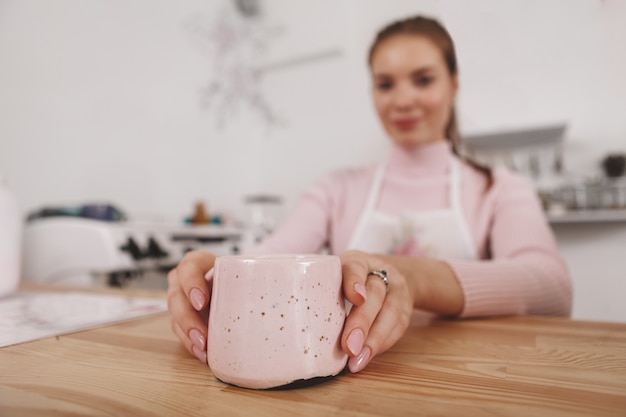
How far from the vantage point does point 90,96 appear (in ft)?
4.85

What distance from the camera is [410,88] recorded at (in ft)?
3.06

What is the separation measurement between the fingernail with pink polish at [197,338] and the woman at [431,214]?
0.06 meters

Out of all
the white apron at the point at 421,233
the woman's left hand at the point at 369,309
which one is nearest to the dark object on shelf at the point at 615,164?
the white apron at the point at 421,233

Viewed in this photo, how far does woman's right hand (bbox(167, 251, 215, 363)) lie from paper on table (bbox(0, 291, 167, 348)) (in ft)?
0.51

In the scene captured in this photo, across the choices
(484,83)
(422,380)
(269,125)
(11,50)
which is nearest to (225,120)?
(269,125)

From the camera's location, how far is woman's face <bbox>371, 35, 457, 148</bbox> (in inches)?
35.4

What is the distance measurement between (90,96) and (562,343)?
62.0 inches

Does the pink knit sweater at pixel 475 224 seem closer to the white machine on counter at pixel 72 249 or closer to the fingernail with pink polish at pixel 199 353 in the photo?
the fingernail with pink polish at pixel 199 353

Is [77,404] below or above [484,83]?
below

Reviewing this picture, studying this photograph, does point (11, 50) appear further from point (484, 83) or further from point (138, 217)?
point (484, 83)

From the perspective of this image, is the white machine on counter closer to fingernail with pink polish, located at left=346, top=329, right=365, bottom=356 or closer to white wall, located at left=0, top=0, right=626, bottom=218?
white wall, located at left=0, top=0, right=626, bottom=218

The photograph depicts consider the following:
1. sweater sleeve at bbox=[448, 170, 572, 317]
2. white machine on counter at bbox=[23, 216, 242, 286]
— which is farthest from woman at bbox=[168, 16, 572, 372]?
white machine on counter at bbox=[23, 216, 242, 286]

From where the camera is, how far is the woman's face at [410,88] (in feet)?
2.95

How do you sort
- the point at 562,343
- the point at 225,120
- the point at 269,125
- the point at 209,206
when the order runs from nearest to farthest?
the point at 562,343 → the point at 209,206 → the point at 225,120 → the point at 269,125
